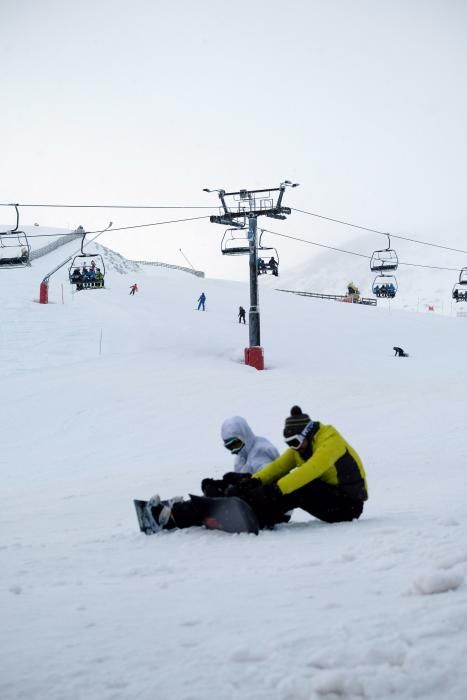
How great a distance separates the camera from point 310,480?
553 cm

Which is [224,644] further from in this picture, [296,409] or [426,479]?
[426,479]

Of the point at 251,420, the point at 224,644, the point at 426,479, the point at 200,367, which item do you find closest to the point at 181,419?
the point at 251,420

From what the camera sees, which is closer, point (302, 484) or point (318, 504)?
point (302, 484)

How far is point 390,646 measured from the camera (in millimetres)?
2857

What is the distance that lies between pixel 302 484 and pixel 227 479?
695 mm


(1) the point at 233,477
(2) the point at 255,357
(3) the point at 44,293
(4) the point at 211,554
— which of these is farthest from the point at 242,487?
(3) the point at 44,293

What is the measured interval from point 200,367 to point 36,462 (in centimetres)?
1120

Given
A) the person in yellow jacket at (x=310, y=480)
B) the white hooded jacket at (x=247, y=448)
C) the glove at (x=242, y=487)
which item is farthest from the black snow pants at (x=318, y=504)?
the white hooded jacket at (x=247, y=448)

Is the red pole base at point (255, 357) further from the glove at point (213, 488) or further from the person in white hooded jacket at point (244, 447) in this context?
the glove at point (213, 488)

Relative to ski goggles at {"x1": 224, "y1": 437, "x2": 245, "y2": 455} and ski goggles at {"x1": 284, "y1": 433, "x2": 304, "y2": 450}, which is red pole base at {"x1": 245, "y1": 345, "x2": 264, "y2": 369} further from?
ski goggles at {"x1": 284, "y1": 433, "x2": 304, "y2": 450}

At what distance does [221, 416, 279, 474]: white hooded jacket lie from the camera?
20.4 feet

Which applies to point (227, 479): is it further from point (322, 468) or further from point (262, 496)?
point (322, 468)

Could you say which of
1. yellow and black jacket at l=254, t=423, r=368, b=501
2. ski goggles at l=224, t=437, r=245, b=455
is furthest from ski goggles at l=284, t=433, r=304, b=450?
ski goggles at l=224, t=437, r=245, b=455

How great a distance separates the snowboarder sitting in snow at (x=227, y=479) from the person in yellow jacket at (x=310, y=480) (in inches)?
9.3
